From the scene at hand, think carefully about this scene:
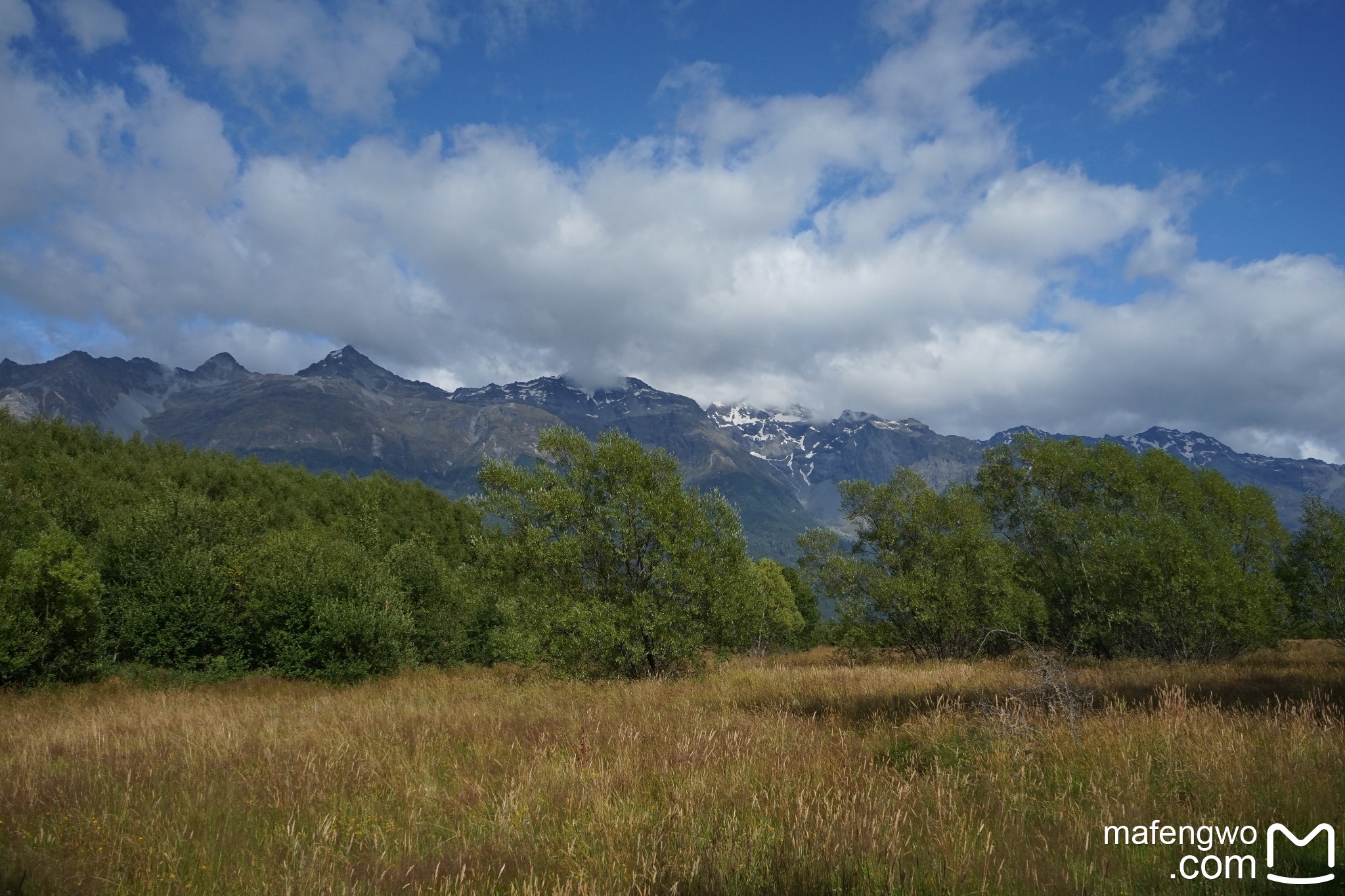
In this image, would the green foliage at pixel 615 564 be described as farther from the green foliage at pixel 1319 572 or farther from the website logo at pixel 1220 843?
the green foliage at pixel 1319 572

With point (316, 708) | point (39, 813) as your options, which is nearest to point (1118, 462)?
point (316, 708)

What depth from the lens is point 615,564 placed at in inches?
795

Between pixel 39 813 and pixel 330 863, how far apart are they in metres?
3.61

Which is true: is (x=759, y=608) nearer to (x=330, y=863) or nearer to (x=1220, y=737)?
(x=1220, y=737)

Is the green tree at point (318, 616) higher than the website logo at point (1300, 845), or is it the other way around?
the website logo at point (1300, 845)

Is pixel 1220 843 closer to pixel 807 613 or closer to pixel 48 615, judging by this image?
pixel 48 615

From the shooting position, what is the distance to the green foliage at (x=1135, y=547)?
27656mm

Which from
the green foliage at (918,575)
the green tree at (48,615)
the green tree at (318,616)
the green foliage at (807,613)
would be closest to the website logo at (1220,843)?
the green foliage at (918,575)

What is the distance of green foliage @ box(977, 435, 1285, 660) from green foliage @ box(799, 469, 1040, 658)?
11.3 feet

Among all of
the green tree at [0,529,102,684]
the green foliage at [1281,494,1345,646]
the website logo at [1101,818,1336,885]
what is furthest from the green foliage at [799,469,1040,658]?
the green tree at [0,529,102,684]

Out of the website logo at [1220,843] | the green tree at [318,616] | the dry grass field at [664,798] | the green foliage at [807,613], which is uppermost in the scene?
the website logo at [1220,843]

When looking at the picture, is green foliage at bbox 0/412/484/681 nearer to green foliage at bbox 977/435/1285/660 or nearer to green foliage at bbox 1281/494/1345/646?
green foliage at bbox 977/435/1285/660

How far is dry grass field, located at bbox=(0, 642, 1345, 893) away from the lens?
4.20 meters

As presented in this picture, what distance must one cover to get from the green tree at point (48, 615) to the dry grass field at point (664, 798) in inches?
643
